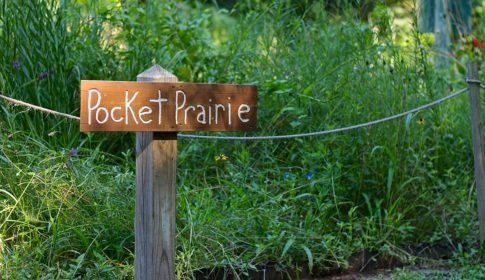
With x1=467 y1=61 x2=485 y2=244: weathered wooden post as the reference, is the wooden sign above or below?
above

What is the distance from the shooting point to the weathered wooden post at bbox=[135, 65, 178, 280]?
3.38 m

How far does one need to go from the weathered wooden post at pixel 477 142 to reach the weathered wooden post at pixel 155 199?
2628 millimetres

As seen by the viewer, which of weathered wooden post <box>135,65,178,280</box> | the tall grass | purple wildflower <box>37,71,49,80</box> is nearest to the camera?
weathered wooden post <box>135,65,178,280</box>

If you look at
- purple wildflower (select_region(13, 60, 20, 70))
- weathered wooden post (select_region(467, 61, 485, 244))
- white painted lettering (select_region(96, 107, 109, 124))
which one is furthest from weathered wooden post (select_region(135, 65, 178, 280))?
weathered wooden post (select_region(467, 61, 485, 244))

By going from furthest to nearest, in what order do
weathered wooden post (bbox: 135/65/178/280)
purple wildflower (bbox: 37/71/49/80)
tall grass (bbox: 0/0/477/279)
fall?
1. purple wildflower (bbox: 37/71/49/80)
2. tall grass (bbox: 0/0/477/279)
3. weathered wooden post (bbox: 135/65/178/280)

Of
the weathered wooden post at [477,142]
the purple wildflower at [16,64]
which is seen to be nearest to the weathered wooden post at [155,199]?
the purple wildflower at [16,64]

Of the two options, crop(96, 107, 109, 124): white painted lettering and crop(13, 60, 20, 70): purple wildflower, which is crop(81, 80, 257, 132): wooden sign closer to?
crop(96, 107, 109, 124): white painted lettering

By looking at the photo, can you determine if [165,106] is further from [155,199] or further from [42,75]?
[42,75]

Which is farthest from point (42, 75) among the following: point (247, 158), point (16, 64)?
point (247, 158)

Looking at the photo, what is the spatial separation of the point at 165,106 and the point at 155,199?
396 millimetres

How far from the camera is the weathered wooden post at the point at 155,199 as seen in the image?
3.38m

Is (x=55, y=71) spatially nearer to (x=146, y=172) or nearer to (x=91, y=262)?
(x=91, y=262)

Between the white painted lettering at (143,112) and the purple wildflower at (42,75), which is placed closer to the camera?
the white painted lettering at (143,112)

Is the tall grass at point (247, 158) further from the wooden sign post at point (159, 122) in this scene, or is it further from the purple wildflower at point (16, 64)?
the wooden sign post at point (159, 122)
